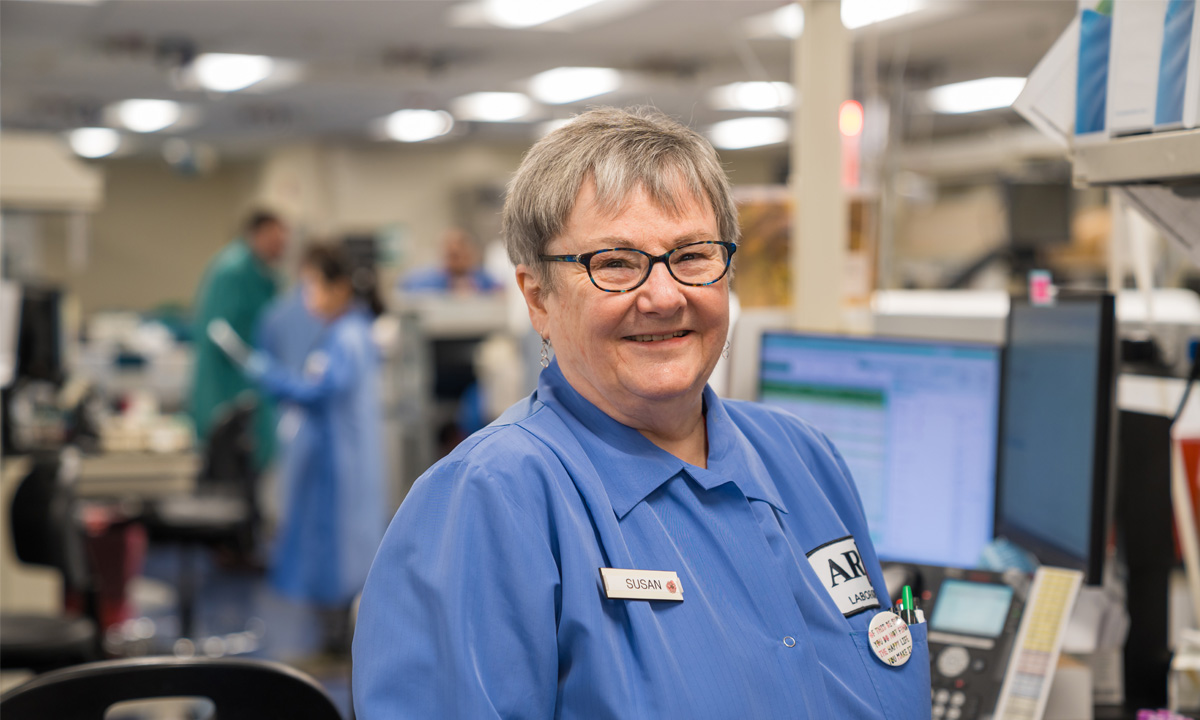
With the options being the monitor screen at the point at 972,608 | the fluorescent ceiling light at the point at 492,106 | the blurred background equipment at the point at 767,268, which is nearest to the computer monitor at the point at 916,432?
the blurred background equipment at the point at 767,268

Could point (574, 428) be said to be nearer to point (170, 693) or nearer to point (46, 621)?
point (170, 693)

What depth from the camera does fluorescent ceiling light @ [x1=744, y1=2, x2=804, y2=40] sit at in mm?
5655

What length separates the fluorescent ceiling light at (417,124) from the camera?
9.69 meters

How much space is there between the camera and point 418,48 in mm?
6914

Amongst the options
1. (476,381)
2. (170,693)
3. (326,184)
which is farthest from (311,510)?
(326,184)

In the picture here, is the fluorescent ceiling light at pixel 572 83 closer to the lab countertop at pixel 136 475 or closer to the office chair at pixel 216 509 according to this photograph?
the office chair at pixel 216 509

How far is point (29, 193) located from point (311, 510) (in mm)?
1654

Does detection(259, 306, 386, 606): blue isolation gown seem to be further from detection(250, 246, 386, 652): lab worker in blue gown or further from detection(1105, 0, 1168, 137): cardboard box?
detection(1105, 0, 1168, 137): cardboard box

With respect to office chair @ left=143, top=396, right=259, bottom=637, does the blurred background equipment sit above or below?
above

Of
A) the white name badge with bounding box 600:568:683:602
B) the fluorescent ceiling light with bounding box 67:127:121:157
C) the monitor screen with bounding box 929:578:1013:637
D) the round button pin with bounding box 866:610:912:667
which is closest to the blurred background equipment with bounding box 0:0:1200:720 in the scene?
the monitor screen with bounding box 929:578:1013:637

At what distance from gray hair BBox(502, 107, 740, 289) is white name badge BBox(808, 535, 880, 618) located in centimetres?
37

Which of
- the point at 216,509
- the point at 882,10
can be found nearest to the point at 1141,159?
the point at 216,509

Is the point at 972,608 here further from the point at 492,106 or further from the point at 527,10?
the point at 492,106

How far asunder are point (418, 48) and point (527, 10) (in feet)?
4.53
